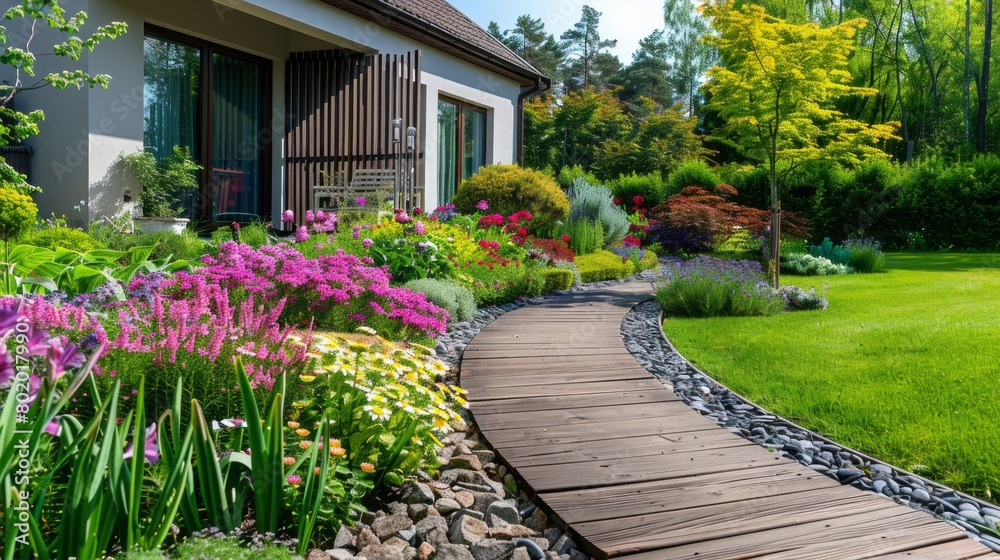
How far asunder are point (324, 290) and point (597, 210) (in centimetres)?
833

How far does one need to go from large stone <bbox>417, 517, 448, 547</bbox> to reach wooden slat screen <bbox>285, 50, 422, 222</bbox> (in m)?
7.62

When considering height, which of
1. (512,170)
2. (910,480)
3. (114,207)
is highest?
(512,170)

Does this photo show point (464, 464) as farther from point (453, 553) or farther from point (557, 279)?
point (557, 279)

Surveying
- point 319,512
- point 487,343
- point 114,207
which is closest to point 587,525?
point 319,512

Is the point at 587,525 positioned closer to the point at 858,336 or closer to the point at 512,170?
the point at 858,336

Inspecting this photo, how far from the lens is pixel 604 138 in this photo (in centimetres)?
2714

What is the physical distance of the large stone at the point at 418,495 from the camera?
100 inches

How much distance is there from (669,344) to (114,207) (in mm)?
5764

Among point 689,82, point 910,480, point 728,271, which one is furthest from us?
point 689,82

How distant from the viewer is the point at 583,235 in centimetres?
1081

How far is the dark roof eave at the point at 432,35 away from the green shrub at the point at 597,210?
276cm

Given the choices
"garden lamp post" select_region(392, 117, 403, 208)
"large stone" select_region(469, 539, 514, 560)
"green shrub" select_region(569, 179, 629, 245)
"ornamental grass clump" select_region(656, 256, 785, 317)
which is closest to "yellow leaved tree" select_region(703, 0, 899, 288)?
"ornamental grass clump" select_region(656, 256, 785, 317)

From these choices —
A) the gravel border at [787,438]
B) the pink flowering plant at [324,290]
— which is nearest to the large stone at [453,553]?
the gravel border at [787,438]

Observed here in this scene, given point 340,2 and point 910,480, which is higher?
point 340,2
